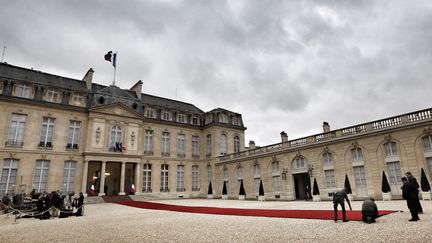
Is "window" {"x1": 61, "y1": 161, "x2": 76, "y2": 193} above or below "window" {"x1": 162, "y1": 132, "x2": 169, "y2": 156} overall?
below

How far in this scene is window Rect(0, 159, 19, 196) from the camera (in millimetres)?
21217

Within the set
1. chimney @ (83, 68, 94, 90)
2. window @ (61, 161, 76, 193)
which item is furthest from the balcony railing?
chimney @ (83, 68, 94, 90)

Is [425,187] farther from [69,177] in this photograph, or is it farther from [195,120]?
[69,177]

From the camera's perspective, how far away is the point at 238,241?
5.70 m

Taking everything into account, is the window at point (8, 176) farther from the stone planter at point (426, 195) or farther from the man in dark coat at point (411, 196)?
the stone planter at point (426, 195)

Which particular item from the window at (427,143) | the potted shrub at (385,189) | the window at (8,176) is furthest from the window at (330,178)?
the window at (8,176)

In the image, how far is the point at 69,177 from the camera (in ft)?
79.8

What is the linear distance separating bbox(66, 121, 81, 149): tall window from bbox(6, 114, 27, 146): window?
360cm

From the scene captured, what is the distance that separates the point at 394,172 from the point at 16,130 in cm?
2862

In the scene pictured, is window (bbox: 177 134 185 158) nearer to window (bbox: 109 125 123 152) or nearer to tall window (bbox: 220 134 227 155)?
tall window (bbox: 220 134 227 155)

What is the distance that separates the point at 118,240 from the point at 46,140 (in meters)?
21.9

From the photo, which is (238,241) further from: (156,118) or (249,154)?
(156,118)

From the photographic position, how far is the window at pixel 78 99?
2571 centimetres

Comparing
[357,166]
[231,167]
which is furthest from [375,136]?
[231,167]
